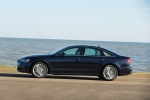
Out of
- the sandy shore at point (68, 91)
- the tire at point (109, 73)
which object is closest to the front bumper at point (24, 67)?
the sandy shore at point (68, 91)

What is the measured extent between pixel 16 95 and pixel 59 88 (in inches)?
79.8

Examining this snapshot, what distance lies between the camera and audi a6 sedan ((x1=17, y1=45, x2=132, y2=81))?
15.9 meters

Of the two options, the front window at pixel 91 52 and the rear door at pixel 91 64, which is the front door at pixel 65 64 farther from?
the front window at pixel 91 52

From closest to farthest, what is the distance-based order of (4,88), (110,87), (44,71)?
(4,88) < (110,87) < (44,71)

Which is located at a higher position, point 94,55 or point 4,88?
point 94,55

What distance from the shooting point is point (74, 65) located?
15930mm

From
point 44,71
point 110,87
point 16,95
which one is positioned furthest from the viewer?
point 44,71

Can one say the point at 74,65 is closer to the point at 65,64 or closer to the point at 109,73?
the point at 65,64

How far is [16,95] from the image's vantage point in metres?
10.9

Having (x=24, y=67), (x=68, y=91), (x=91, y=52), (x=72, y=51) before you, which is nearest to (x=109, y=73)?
(x=91, y=52)

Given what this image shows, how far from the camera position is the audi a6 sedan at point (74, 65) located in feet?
52.1

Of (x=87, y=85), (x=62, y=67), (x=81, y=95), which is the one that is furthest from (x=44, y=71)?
(x=81, y=95)

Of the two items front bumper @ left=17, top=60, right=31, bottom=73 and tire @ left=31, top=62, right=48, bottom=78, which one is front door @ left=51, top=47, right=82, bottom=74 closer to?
tire @ left=31, top=62, right=48, bottom=78

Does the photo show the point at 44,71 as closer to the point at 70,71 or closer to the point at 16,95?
the point at 70,71
